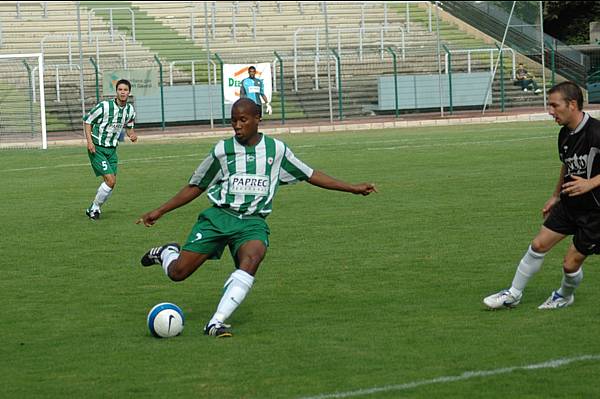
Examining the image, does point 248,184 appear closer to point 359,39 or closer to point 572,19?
point 359,39

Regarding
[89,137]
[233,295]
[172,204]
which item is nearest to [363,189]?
[233,295]

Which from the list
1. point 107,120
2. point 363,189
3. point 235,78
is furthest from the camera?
point 235,78

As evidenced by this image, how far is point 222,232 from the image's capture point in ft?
28.7

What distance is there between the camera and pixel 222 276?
11312 mm

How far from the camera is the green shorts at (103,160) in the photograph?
55.9ft

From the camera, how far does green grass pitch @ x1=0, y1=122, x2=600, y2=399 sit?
7.12 metres

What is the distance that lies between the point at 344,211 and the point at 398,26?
1265 inches

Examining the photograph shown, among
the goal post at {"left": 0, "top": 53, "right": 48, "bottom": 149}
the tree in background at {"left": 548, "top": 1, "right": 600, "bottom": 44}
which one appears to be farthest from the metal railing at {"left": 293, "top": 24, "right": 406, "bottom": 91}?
the tree in background at {"left": 548, "top": 1, "right": 600, "bottom": 44}

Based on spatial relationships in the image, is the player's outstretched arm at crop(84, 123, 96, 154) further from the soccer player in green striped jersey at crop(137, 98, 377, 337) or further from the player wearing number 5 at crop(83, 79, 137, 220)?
the soccer player in green striped jersey at crop(137, 98, 377, 337)

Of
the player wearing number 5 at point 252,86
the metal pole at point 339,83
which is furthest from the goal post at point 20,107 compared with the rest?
the metal pole at point 339,83

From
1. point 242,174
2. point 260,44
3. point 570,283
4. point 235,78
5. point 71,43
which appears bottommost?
point 570,283

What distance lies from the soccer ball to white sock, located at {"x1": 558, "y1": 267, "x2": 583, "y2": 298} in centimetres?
288

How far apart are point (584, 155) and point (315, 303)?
2.52m

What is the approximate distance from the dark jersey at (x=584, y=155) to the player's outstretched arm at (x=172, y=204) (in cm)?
270
